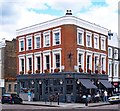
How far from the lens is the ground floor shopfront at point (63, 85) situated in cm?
3559

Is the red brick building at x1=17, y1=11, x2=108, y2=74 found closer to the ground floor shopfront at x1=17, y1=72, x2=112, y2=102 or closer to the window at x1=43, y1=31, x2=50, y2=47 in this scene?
the window at x1=43, y1=31, x2=50, y2=47

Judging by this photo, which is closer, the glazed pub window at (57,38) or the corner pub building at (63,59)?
the corner pub building at (63,59)

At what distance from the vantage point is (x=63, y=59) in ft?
118

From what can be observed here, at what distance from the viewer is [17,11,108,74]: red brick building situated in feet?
118

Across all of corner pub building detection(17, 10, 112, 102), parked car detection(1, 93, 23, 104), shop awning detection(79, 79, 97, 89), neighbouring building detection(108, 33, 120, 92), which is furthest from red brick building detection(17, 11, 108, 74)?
parked car detection(1, 93, 23, 104)

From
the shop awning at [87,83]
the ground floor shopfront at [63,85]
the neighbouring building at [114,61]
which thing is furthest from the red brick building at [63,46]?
the neighbouring building at [114,61]

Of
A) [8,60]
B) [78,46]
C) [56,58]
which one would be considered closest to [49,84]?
[56,58]

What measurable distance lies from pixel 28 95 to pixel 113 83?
12.5 meters

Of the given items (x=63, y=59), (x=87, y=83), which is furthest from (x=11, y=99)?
(x=87, y=83)

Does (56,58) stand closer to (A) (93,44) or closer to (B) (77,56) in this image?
(B) (77,56)

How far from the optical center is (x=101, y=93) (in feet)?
126

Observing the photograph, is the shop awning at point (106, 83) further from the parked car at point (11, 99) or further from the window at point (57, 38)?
the parked car at point (11, 99)

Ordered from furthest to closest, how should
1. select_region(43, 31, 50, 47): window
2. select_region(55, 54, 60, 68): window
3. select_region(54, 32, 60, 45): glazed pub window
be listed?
1. select_region(43, 31, 50, 47): window
2. select_region(54, 32, 60, 45): glazed pub window
3. select_region(55, 54, 60, 68): window

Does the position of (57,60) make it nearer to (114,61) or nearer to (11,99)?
(11,99)
